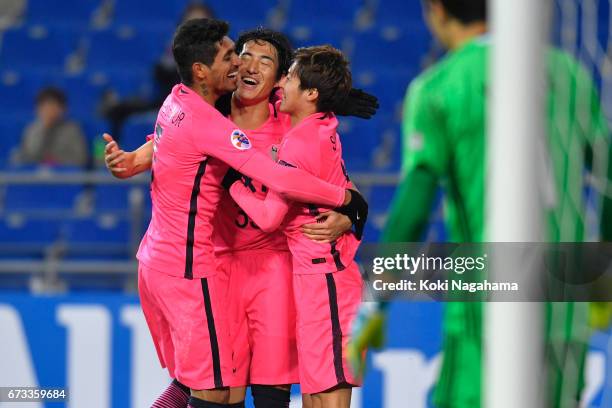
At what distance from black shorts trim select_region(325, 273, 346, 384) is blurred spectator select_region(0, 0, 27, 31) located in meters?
6.52

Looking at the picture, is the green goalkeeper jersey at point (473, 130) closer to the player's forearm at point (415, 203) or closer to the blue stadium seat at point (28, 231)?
the player's forearm at point (415, 203)

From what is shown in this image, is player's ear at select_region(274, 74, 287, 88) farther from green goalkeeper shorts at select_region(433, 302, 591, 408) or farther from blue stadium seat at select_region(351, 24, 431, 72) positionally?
blue stadium seat at select_region(351, 24, 431, 72)

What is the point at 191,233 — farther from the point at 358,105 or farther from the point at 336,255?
the point at 358,105

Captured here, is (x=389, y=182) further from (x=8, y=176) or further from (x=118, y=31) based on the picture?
(x=118, y=31)

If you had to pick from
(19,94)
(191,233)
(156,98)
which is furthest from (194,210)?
(19,94)

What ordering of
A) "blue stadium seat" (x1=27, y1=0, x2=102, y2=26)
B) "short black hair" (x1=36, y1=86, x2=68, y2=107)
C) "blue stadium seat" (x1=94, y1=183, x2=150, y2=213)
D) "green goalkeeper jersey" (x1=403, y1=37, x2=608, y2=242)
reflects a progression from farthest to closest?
"blue stadium seat" (x1=27, y1=0, x2=102, y2=26) → "short black hair" (x1=36, y1=86, x2=68, y2=107) → "blue stadium seat" (x1=94, y1=183, x2=150, y2=213) → "green goalkeeper jersey" (x1=403, y1=37, x2=608, y2=242)

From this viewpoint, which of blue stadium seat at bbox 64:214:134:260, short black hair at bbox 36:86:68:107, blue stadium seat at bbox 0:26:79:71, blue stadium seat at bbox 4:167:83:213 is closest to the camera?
blue stadium seat at bbox 64:214:134:260

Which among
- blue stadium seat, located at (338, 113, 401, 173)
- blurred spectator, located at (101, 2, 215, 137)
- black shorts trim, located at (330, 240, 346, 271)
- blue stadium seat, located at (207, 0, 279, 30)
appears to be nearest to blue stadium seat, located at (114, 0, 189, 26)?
blue stadium seat, located at (207, 0, 279, 30)

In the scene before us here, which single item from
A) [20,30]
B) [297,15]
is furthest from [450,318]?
[20,30]

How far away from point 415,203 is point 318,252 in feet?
3.51

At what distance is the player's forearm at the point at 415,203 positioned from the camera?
8.24ft

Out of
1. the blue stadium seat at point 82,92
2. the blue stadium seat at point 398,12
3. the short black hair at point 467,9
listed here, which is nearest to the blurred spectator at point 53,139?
the blue stadium seat at point 82,92

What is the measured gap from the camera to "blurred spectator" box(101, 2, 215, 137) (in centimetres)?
687

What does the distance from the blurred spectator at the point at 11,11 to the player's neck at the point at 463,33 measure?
7378mm
